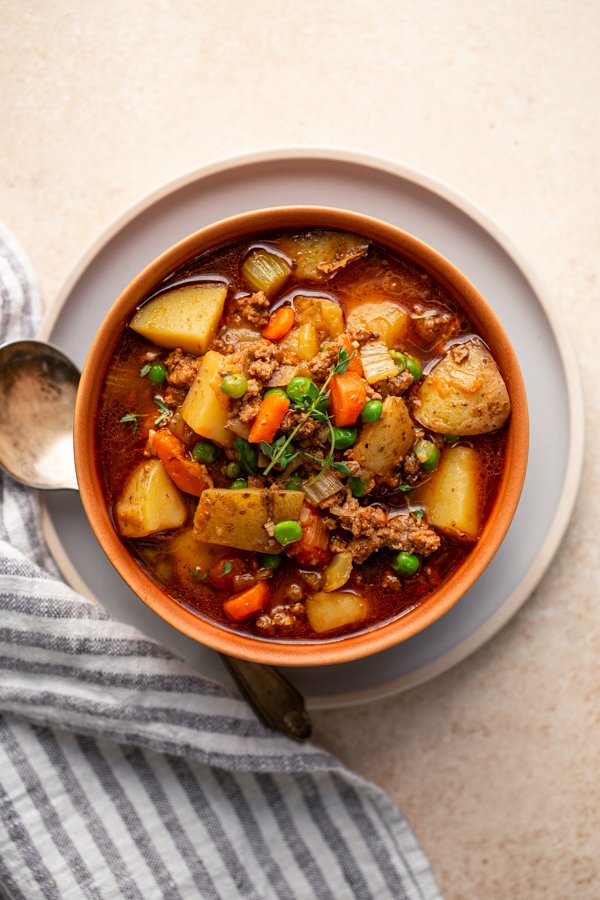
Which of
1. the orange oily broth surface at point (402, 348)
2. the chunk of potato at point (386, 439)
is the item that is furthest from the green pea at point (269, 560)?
the chunk of potato at point (386, 439)

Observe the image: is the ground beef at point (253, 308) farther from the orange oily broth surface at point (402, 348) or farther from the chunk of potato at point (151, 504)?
the chunk of potato at point (151, 504)

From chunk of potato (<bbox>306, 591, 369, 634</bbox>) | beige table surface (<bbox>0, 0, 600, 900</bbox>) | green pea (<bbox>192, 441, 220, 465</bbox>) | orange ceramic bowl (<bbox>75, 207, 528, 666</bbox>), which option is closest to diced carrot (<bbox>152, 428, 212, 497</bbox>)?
green pea (<bbox>192, 441, 220, 465</bbox>)

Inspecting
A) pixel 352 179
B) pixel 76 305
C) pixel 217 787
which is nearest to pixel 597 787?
pixel 217 787

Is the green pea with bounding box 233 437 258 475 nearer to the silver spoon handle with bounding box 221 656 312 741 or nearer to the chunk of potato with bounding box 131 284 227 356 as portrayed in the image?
the chunk of potato with bounding box 131 284 227 356

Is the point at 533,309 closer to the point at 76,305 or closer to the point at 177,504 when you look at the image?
the point at 177,504

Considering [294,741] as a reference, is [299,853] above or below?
below

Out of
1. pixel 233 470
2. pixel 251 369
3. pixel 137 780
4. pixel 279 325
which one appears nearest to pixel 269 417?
pixel 251 369
